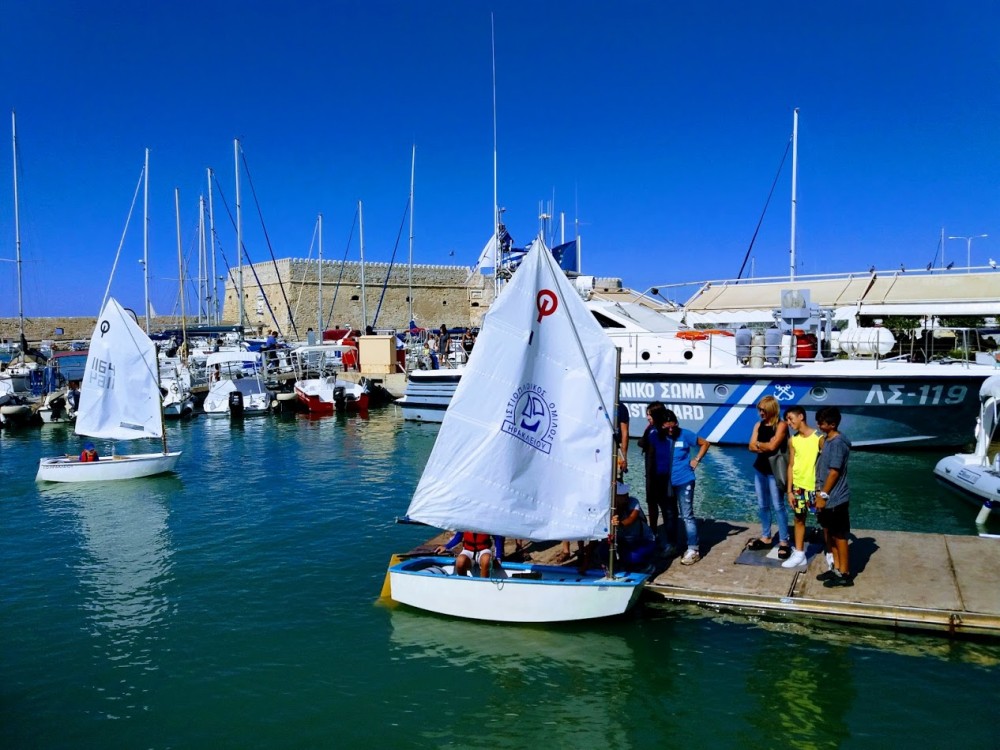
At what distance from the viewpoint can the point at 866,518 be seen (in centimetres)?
1366

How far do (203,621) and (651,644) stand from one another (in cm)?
536

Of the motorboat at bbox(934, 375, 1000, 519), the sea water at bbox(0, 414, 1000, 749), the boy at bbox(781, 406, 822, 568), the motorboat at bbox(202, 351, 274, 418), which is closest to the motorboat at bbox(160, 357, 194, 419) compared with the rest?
the motorboat at bbox(202, 351, 274, 418)

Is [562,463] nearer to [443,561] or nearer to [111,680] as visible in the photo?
[443,561]

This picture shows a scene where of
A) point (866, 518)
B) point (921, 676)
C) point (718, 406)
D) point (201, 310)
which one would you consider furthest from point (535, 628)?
point (201, 310)

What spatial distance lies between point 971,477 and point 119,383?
59.9ft

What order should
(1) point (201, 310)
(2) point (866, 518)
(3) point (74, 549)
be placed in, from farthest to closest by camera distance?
(1) point (201, 310) < (2) point (866, 518) < (3) point (74, 549)

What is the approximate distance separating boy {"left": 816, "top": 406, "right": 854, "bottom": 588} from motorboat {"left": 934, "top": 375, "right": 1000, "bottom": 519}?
19.3 feet

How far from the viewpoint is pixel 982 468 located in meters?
13.8

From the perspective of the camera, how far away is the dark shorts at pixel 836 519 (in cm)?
831

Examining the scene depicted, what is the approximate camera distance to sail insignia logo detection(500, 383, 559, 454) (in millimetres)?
8609

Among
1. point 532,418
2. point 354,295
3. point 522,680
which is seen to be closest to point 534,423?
point 532,418

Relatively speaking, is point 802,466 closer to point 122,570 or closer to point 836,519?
point 836,519

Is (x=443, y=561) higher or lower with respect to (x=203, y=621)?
higher

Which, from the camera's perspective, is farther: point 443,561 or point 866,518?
point 866,518
